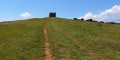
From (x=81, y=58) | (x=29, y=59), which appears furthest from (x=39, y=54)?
(x=81, y=58)

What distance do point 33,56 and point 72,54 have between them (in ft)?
10.5

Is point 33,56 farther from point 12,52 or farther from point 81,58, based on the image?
point 81,58

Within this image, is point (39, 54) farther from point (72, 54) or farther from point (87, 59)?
point (87, 59)

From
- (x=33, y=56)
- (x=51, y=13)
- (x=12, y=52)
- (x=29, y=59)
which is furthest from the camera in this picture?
(x=51, y=13)

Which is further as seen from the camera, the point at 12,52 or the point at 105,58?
the point at 12,52

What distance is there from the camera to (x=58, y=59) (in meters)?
9.14

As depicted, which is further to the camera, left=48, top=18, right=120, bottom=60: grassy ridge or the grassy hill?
left=48, top=18, right=120, bottom=60: grassy ridge

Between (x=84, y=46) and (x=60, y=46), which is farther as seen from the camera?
(x=84, y=46)

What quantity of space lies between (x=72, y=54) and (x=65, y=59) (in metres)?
1.23

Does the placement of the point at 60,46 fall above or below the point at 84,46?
above

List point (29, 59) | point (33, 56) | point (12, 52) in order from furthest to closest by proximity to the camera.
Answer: point (12, 52) → point (33, 56) → point (29, 59)

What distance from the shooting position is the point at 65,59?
9.22 metres

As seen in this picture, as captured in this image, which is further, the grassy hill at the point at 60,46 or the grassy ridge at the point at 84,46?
the grassy ridge at the point at 84,46

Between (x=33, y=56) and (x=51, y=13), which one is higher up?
(x=51, y=13)
